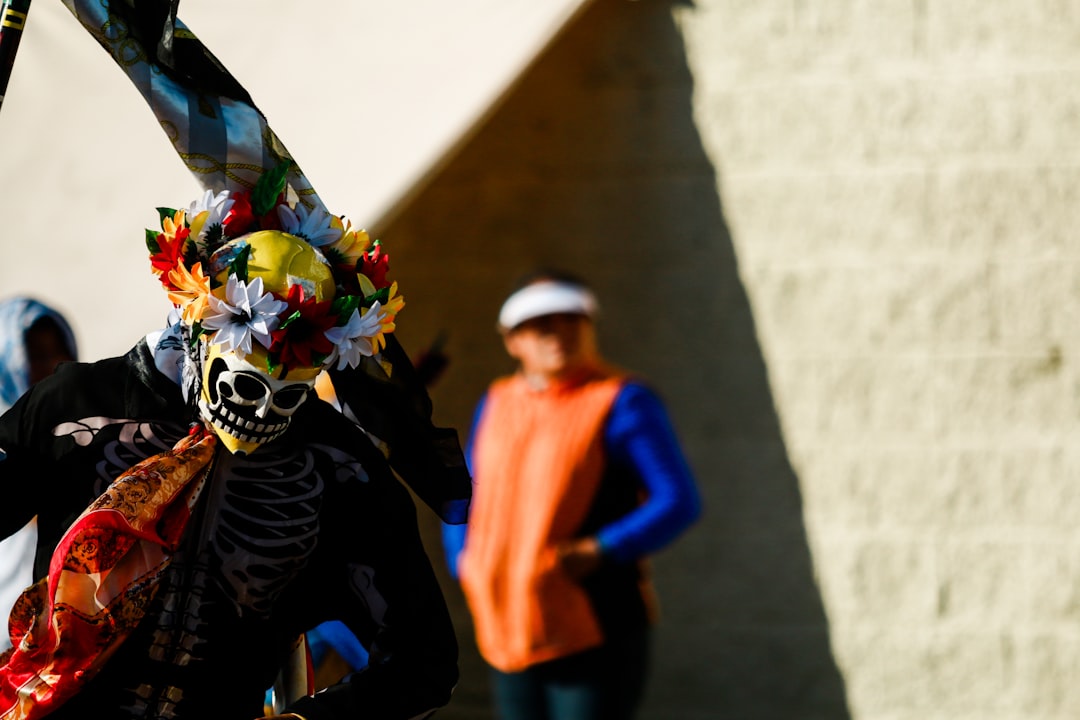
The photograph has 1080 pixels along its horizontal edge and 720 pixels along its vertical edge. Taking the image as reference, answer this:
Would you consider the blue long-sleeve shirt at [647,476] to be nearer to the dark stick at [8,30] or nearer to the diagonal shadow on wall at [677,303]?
the diagonal shadow on wall at [677,303]

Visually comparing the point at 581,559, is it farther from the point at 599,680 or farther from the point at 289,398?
the point at 289,398

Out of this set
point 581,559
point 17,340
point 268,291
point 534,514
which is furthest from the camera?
point 534,514

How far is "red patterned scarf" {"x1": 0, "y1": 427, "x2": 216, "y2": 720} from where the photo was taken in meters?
1.95

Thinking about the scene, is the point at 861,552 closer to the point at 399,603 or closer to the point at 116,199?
the point at 116,199

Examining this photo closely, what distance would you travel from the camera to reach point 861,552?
490 cm

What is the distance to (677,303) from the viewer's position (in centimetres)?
499

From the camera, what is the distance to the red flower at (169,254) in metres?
1.98

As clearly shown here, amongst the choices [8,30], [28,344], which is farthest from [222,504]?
[28,344]

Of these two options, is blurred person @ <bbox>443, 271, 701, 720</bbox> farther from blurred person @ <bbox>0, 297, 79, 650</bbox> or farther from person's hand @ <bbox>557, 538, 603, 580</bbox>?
blurred person @ <bbox>0, 297, 79, 650</bbox>

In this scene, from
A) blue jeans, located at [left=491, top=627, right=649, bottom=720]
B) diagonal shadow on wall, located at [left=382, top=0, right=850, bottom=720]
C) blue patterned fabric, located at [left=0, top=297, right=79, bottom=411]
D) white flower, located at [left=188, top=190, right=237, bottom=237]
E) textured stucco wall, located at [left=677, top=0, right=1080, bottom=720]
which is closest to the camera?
white flower, located at [left=188, top=190, right=237, bottom=237]

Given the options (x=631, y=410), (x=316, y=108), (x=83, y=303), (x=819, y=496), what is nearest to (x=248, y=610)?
(x=631, y=410)

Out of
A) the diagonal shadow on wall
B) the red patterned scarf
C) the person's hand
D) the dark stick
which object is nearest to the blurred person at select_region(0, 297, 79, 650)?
the person's hand

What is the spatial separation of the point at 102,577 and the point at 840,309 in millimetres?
3302

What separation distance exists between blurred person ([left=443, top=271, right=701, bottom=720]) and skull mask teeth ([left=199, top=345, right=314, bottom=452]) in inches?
69.0
